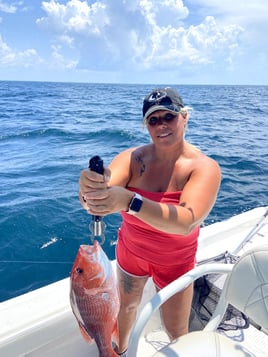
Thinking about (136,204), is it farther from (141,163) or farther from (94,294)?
(141,163)

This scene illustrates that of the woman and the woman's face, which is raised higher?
the woman's face

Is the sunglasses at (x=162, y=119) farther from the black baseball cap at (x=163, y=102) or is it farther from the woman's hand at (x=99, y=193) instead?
the woman's hand at (x=99, y=193)

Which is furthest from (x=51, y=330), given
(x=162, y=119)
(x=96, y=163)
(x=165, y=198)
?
(x=162, y=119)

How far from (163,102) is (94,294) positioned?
1.05m

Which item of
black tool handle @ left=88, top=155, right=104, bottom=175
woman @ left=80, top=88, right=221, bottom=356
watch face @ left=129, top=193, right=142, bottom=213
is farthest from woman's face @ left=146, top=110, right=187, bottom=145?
black tool handle @ left=88, top=155, right=104, bottom=175

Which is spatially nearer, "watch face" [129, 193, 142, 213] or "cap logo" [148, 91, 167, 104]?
"watch face" [129, 193, 142, 213]

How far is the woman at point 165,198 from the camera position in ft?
5.60

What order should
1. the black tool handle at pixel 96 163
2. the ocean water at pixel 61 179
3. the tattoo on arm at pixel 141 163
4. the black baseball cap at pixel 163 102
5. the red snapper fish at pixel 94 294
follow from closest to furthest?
the black tool handle at pixel 96 163
the red snapper fish at pixel 94 294
the black baseball cap at pixel 163 102
the tattoo on arm at pixel 141 163
the ocean water at pixel 61 179

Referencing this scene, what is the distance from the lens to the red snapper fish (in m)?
1.38

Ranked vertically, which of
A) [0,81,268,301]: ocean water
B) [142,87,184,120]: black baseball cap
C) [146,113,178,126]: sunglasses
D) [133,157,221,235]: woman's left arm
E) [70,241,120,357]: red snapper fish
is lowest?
[0,81,268,301]: ocean water

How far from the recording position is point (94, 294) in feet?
4.60

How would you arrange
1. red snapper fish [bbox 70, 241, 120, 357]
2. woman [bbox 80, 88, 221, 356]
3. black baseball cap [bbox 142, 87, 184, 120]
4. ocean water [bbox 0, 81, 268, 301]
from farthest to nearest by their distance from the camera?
ocean water [bbox 0, 81, 268, 301] → black baseball cap [bbox 142, 87, 184, 120] → woman [bbox 80, 88, 221, 356] → red snapper fish [bbox 70, 241, 120, 357]

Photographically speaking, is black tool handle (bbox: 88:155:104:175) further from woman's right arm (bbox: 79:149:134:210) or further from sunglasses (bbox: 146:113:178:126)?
sunglasses (bbox: 146:113:178:126)

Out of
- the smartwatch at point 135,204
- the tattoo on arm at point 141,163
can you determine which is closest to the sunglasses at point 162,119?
the tattoo on arm at point 141,163
